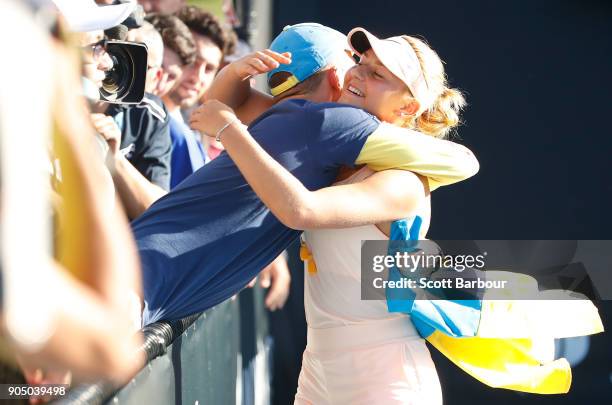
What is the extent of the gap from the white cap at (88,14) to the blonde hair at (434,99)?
0.74 meters

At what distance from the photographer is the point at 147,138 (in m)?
3.33

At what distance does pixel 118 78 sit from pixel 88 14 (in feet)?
1.93

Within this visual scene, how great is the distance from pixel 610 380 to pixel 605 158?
43.9 inches

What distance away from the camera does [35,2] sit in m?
1.10

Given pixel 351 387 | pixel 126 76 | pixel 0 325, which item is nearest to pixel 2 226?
pixel 0 325

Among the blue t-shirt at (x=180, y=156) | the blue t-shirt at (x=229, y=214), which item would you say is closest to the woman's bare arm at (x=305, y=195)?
the blue t-shirt at (x=229, y=214)

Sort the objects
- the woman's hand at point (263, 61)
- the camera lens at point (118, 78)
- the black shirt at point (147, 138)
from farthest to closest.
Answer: the black shirt at point (147, 138), the camera lens at point (118, 78), the woman's hand at point (263, 61)

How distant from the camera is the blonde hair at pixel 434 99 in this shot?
2529 millimetres

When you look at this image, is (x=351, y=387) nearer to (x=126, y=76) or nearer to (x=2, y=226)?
(x=126, y=76)

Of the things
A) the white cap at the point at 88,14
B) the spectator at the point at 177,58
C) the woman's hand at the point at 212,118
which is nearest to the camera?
the white cap at the point at 88,14

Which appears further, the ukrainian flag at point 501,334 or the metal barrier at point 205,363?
the ukrainian flag at point 501,334

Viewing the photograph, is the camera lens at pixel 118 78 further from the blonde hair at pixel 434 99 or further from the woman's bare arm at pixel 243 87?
the blonde hair at pixel 434 99

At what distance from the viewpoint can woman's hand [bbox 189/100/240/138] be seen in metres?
2.16

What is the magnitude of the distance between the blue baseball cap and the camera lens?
423 millimetres
